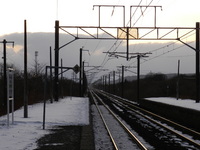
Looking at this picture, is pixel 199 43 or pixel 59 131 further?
pixel 199 43

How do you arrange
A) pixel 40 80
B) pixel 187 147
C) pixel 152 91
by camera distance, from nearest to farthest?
pixel 187 147 → pixel 40 80 → pixel 152 91

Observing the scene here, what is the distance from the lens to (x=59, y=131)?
15227 mm

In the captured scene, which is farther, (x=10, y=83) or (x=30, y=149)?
(x=10, y=83)

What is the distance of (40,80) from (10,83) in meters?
43.5

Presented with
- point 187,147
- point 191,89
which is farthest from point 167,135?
point 191,89

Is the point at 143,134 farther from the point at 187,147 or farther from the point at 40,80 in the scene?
the point at 40,80

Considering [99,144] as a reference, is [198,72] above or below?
above

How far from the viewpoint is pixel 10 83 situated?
15.9 metres

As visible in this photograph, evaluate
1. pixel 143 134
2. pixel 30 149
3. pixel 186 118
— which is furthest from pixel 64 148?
pixel 186 118

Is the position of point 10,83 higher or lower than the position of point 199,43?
lower

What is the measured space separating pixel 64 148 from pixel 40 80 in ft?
160

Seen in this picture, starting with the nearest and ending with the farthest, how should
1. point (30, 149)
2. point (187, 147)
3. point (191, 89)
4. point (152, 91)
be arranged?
point (30, 149) → point (187, 147) → point (191, 89) → point (152, 91)

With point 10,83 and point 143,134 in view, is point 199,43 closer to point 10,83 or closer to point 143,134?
point 143,134

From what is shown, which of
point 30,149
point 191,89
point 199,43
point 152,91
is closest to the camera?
point 30,149
